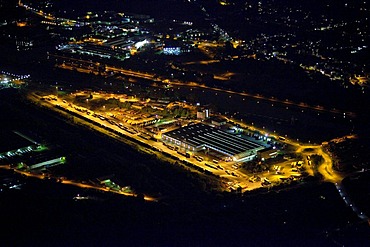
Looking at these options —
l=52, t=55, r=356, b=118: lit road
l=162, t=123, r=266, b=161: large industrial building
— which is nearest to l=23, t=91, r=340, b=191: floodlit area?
l=162, t=123, r=266, b=161: large industrial building

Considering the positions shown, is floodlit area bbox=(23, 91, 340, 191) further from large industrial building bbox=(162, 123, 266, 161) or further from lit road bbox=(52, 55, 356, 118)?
lit road bbox=(52, 55, 356, 118)

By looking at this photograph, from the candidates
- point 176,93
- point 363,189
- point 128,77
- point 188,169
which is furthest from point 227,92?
point 363,189

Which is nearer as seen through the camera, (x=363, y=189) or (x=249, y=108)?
(x=363, y=189)

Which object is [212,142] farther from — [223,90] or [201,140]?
[223,90]

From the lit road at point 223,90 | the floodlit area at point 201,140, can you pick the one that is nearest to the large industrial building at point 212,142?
the floodlit area at point 201,140

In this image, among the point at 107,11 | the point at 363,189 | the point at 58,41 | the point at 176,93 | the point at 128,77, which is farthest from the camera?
the point at 107,11

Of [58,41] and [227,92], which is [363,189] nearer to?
[227,92]

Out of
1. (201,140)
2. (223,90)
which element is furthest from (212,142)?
(223,90)

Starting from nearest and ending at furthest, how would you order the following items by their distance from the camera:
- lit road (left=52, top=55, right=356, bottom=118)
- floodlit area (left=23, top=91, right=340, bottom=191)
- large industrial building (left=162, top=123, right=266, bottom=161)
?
floodlit area (left=23, top=91, right=340, bottom=191) < large industrial building (left=162, top=123, right=266, bottom=161) < lit road (left=52, top=55, right=356, bottom=118)
